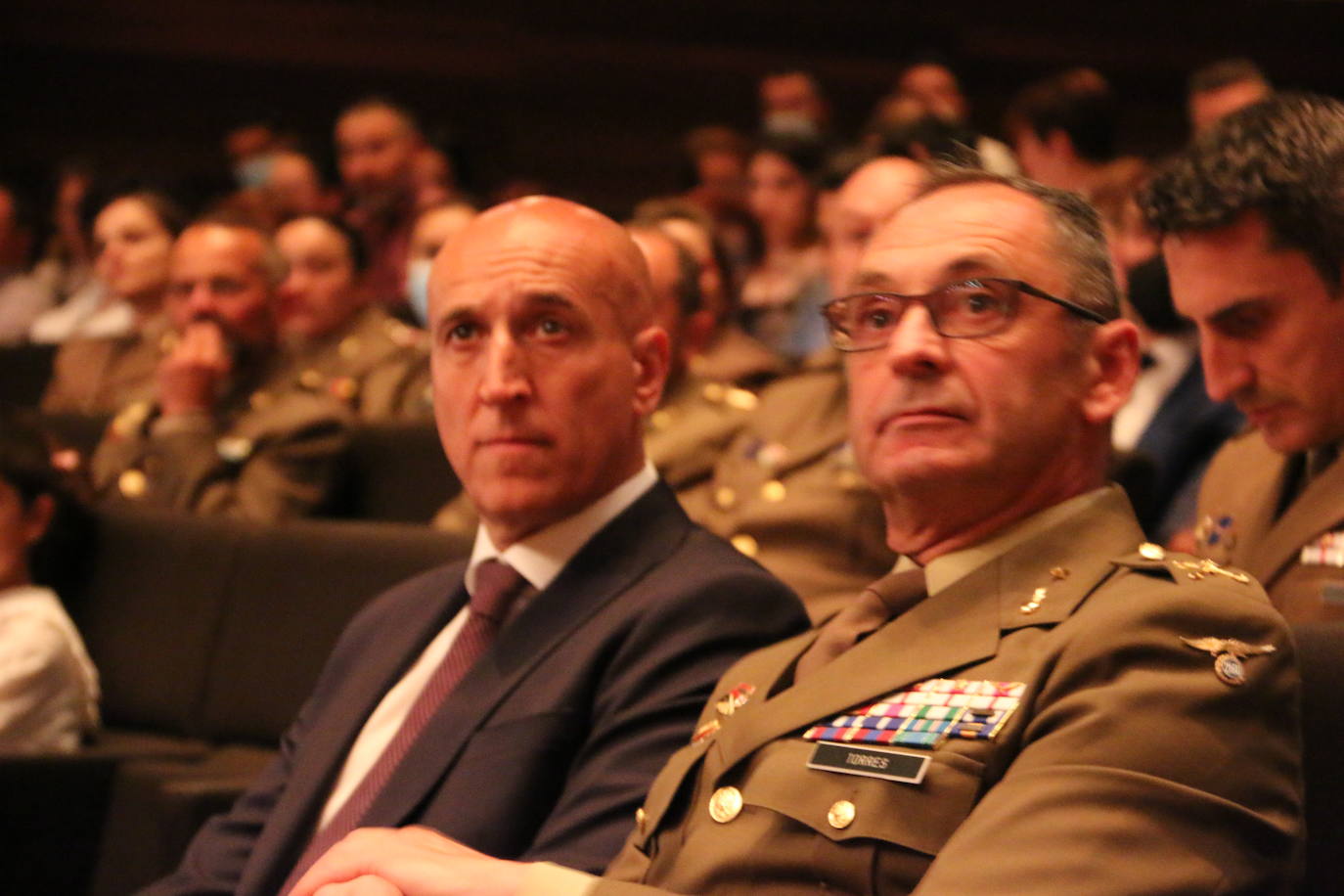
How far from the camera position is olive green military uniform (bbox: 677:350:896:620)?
2186 millimetres

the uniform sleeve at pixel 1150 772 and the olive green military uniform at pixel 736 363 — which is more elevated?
the uniform sleeve at pixel 1150 772

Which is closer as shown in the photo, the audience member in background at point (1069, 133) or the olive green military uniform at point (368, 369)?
the olive green military uniform at point (368, 369)

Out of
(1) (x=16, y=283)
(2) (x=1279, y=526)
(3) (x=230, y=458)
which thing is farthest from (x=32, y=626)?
(1) (x=16, y=283)

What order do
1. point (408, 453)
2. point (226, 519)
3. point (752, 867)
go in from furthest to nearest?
point (408, 453) → point (226, 519) → point (752, 867)

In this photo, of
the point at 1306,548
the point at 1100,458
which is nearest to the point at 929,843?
the point at 1100,458

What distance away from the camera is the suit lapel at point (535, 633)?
1.51 m

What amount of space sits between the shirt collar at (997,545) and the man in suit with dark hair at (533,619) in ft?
0.97

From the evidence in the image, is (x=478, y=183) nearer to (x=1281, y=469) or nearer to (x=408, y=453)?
(x=408, y=453)

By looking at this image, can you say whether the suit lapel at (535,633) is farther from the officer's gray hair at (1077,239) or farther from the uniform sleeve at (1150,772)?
the uniform sleeve at (1150,772)

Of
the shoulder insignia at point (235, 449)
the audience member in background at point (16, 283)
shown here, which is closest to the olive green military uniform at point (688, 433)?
the shoulder insignia at point (235, 449)

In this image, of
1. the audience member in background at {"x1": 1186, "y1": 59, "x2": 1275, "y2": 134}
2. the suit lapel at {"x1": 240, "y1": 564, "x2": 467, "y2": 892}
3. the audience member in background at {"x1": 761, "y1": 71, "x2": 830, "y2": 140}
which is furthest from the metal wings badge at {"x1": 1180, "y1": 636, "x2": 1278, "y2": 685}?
the audience member in background at {"x1": 761, "y1": 71, "x2": 830, "y2": 140}

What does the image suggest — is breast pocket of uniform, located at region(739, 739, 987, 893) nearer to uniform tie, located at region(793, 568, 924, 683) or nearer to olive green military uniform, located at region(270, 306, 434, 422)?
uniform tie, located at region(793, 568, 924, 683)

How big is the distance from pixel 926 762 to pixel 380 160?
173 inches

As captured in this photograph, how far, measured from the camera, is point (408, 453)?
9.72 feet
